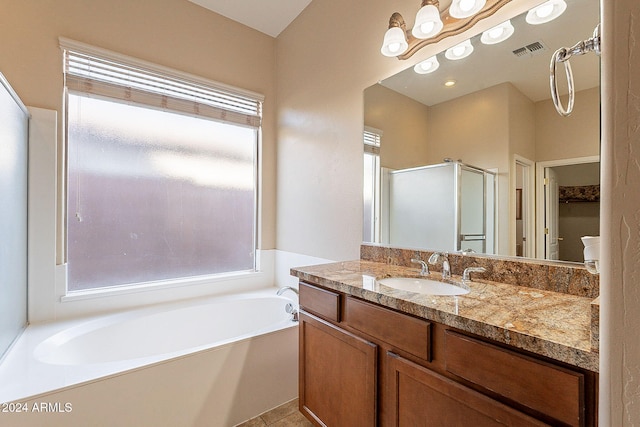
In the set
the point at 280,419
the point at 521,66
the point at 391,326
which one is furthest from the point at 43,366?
the point at 521,66

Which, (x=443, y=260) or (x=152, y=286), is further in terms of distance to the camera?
(x=152, y=286)

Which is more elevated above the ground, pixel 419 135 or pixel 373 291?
pixel 419 135

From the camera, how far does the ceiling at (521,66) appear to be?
3.54ft

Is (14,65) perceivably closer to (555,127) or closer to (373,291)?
(373,291)

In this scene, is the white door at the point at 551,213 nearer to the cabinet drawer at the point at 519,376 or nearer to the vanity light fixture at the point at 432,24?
the cabinet drawer at the point at 519,376

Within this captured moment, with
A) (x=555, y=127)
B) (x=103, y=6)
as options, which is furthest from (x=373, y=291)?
(x=103, y=6)

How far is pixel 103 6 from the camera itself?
81.1 inches

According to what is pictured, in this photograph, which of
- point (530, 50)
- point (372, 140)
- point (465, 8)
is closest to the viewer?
point (530, 50)

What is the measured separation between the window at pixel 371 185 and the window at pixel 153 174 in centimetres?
131

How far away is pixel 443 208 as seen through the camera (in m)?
1.59

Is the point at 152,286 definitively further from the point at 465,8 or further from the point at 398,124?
the point at 465,8

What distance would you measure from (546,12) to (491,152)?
560 mm

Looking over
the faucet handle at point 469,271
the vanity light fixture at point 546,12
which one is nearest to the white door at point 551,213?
the faucet handle at point 469,271

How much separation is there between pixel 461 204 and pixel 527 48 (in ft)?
2.34
